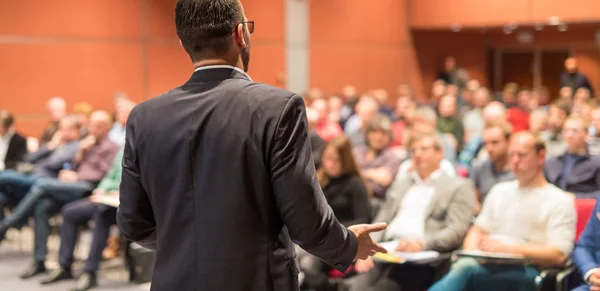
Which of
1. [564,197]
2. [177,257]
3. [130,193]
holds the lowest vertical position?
[564,197]

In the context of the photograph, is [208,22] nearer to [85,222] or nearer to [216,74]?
[216,74]

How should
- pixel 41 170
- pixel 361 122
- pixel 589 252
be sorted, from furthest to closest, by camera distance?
pixel 361 122
pixel 41 170
pixel 589 252

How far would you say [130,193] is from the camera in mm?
1781

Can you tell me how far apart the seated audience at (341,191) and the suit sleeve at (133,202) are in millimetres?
2868

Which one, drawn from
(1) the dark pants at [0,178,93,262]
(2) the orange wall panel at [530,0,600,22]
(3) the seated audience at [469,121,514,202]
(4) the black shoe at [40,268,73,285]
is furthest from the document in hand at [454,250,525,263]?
(2) the orange wall panel at [530,0,600,22]

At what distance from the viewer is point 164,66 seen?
10.6 m

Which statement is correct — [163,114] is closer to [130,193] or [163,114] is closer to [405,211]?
[130,193]

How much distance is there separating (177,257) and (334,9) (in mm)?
12037

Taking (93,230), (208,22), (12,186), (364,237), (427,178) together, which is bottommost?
(93,230)

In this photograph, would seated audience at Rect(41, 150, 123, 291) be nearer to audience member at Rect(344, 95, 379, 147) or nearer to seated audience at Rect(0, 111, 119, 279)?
seated audience at Rect(0, 111, 119, 279)

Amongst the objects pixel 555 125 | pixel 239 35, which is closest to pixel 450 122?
pixel 555 125

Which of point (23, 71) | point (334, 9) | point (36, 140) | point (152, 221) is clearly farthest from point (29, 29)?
Result: point (152, 221)

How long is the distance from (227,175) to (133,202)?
29 centimetres

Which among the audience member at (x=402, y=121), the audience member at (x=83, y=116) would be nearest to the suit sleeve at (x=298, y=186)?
the audience member at (x=402, y=121)
